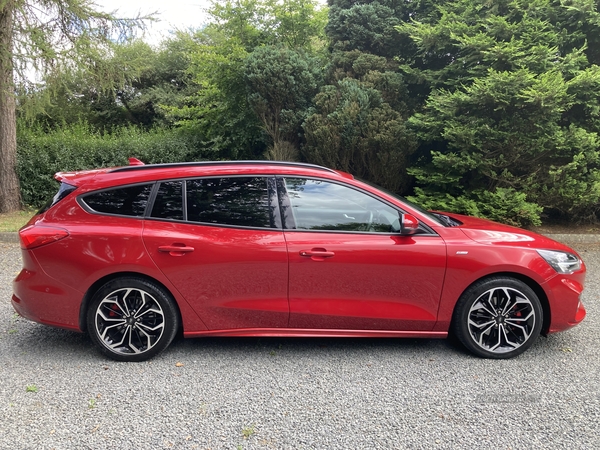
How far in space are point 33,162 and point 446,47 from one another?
33.0 feet

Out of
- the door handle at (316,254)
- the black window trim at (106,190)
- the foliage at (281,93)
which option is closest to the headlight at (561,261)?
the door handle at (316,254)

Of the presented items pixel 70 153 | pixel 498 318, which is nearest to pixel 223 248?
pixel 498 318

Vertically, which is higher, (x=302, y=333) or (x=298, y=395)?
(x=302, y=333)

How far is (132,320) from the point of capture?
3336 mm

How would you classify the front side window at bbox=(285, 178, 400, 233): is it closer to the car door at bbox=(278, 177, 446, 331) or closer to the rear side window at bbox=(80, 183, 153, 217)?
the car door at bbox=(278, 177, 446, 331)

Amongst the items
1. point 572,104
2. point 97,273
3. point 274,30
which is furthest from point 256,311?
point 274,30

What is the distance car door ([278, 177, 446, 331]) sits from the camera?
326 centimetres

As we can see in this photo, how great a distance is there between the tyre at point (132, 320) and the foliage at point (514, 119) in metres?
6.06

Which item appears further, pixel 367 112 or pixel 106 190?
pixel 367 112

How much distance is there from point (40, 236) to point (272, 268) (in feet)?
5.93

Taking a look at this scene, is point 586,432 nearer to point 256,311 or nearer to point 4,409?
point 256,311

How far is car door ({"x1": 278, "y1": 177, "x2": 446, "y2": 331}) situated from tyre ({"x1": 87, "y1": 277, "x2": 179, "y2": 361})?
1.00m

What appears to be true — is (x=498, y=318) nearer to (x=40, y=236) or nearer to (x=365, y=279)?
(x=365, y=279)

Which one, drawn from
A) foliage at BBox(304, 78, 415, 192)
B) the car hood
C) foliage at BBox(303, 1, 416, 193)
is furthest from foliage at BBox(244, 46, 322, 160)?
the car hood
